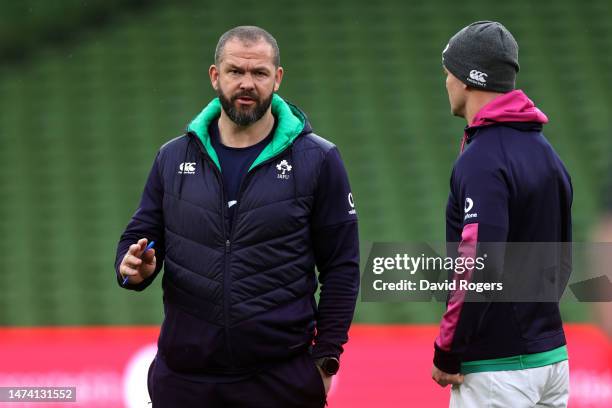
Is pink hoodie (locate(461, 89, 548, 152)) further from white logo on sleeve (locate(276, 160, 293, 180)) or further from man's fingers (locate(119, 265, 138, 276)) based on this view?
man's fingers (locate(119, 265, 138, 276))

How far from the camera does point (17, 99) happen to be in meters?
8.24

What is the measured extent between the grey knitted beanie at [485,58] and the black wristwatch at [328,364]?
31.3 inches

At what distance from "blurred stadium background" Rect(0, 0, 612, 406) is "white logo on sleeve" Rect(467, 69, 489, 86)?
13.2 feet

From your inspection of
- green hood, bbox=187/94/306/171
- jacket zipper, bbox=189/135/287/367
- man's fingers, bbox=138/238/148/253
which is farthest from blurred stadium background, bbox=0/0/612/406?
man's fingers, bbox=138/238/148/253

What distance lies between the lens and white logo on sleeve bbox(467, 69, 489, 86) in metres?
2.73

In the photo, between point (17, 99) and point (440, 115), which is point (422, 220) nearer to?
point (440, 115)

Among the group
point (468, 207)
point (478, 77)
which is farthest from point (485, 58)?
point (468, 207)

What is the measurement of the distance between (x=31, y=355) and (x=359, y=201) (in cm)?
310

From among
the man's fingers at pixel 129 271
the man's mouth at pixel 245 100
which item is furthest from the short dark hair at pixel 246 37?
the man's fingers at pixel 129 271

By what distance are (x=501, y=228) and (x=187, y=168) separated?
84cm

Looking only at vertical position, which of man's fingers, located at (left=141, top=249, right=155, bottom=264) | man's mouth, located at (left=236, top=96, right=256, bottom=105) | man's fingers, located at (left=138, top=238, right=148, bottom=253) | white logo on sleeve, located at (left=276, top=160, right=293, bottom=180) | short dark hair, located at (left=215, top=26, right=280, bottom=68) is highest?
short dark hair, located at (left=215, top=26, right=280, bottom=68)

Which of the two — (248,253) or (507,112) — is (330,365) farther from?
(507,112)

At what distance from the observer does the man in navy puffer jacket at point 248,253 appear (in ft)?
8.91

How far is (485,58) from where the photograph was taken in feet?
8.98
